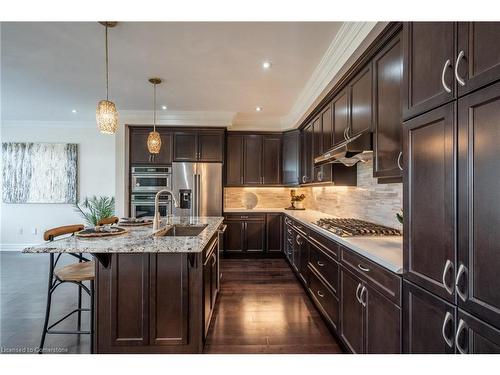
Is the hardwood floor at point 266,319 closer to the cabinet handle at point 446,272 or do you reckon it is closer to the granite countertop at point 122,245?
the granite countertop at point 122,245

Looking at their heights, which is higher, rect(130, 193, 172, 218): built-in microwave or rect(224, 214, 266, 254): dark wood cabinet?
rect(130, 193, 172, 218): built-in microwave

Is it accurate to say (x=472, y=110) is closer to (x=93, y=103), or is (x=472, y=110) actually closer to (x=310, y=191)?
(x=310, y=191)

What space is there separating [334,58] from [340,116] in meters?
0.62

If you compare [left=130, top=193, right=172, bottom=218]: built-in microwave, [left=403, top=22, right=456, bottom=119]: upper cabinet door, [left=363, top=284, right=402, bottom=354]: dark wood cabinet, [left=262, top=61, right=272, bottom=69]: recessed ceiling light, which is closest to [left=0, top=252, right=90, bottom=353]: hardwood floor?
[left=130, top=193, right=172, bottom=218]: built-in microwave

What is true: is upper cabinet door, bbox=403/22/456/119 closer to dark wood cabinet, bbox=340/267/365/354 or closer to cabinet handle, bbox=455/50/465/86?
cabinet handle, bbox=455/50/465/86

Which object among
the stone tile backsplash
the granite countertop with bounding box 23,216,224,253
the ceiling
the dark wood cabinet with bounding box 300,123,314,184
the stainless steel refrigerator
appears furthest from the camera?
the stainless steel refrigerator

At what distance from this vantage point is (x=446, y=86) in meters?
1.06

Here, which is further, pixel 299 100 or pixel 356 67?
pixel 299 100

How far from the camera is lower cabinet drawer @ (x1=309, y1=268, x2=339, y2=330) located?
2.16m

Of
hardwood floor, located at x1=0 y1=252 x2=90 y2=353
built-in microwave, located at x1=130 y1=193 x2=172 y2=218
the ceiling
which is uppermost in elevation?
the ceiling

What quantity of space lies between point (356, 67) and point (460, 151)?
1.69m

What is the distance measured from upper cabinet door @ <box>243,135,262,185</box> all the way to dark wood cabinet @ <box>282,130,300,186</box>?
51 centimetres

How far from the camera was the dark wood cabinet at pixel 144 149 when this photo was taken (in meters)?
4.79
